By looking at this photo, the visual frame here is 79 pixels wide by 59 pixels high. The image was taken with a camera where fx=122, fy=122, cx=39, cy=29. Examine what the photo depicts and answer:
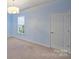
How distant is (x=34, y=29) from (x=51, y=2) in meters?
0.82

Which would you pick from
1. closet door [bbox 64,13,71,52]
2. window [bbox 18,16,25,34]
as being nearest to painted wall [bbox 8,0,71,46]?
window [bbox 18,16,25,34]

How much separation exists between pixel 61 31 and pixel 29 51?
996 mm

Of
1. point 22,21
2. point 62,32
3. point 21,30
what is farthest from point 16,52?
point 62,32

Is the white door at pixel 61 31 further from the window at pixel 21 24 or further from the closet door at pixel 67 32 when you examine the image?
the window at pixel 21 24

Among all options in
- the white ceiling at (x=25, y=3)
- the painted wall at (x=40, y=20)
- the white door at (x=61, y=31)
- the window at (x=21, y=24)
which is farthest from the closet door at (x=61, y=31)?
the window at (x=21, y=24)

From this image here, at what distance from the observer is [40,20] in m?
3.12

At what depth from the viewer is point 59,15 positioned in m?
3.22

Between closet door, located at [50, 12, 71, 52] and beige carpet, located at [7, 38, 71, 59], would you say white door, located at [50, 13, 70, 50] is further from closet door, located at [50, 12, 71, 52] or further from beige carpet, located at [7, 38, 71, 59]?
beige carpet, located at [7, 38, 71, 59]

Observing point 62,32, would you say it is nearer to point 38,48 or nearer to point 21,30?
point 38,48

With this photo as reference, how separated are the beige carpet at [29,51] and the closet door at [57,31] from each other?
19 centimetres

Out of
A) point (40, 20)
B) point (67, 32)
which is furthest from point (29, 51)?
point (67, 32)

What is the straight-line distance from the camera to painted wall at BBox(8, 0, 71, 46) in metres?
A: 3.00

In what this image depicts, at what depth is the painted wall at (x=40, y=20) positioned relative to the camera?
300 centimetres

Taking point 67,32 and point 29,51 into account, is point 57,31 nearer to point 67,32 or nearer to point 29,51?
point 67,32
